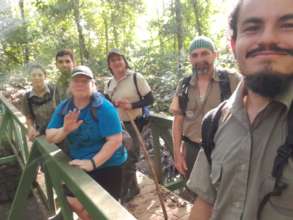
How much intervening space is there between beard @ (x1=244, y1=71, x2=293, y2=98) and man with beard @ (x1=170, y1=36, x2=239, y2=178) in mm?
1644

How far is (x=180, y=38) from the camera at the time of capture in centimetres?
1335

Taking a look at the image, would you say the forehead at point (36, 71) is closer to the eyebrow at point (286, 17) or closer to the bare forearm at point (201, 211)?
the bare forearm at point (201, 211)

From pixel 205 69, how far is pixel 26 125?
2273 mm

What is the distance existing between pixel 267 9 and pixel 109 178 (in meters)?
1.95

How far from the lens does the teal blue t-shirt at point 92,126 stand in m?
2.44

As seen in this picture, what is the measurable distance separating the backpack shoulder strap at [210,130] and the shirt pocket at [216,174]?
8 cm


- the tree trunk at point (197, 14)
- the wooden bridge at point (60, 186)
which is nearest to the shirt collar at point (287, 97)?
the wooden bridge at point (60, 186)

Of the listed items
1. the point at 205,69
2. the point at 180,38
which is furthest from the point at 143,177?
the point at 180,38

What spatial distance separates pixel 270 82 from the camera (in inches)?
38.5

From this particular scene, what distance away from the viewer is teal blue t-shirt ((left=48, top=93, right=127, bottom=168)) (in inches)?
95.9

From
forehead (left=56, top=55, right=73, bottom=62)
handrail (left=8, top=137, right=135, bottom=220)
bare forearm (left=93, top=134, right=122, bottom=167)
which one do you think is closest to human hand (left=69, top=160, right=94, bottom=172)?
handrail (left=8, top=137, right=135, bottom=220)

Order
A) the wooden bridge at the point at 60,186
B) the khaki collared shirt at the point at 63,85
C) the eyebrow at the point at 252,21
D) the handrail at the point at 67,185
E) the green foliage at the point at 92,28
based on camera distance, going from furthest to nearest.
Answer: the green foliage at the point at 92,28, the khaki collared shirt at the point at 63,85, the wooden bridge at the point at 60,186, the handrail at the point at 67,185, the eyebrow at the point at 252,21

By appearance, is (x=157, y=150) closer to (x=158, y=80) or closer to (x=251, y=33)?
(x=251, y=33)

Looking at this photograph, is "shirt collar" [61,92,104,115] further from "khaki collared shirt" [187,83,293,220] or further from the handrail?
"khaki collared shirt" [187,83,293,220]
